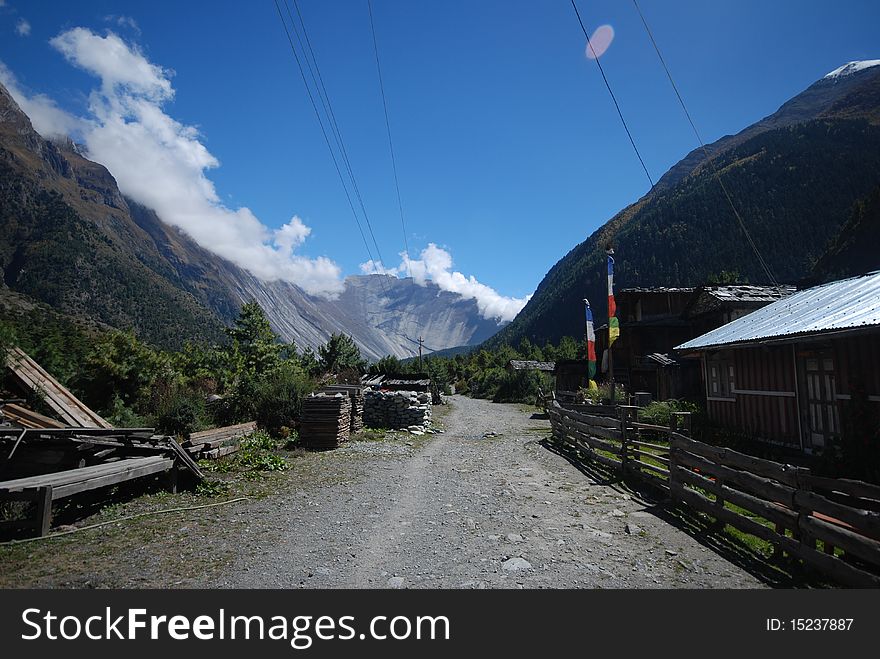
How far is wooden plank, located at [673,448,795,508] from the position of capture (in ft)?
A: 18.8

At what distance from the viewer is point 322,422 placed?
15641 millimetres

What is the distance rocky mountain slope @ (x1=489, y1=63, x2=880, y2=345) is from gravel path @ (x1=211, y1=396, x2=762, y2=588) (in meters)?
84.4

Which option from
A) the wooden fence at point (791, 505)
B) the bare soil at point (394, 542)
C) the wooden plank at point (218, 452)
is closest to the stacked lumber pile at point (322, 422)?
the wooden plank at point (218, 452)

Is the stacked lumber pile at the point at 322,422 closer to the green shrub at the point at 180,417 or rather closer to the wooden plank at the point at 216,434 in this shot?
the wooden plank at the point at 216,434

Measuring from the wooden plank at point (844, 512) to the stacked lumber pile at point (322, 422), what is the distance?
12.9m

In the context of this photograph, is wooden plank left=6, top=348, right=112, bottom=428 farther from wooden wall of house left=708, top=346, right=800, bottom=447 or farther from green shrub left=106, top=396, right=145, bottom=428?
wooden wall of house left=708, top=346, right=800, bottom=447

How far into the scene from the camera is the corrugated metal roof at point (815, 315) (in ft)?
31.3

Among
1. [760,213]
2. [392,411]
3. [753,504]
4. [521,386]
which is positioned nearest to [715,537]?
[753,504]

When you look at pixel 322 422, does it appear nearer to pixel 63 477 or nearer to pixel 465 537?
pixel 63 477

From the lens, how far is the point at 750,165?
102 metres

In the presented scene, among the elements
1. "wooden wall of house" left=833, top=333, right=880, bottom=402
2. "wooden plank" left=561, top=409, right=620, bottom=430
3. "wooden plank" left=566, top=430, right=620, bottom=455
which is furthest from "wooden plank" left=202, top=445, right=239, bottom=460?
"wooden wall of house" left=833, top=333, right=880, bottom=402

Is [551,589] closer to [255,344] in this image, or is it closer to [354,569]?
[354,569]

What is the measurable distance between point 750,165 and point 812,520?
122872 mm
